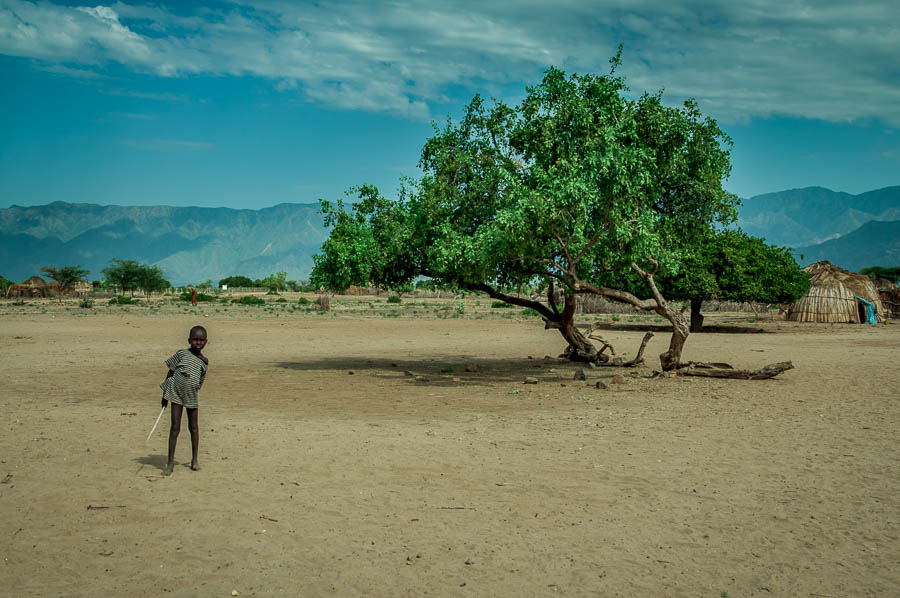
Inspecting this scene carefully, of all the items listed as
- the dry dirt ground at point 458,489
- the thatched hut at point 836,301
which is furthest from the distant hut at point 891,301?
the dry dirt ground at point 458,489

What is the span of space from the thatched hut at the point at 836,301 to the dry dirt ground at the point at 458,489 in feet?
100

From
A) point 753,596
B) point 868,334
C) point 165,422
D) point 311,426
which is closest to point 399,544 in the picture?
point 753,596

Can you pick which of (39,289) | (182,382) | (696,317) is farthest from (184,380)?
(39,289)

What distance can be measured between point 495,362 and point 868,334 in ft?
70.7

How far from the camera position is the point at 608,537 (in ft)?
22.1

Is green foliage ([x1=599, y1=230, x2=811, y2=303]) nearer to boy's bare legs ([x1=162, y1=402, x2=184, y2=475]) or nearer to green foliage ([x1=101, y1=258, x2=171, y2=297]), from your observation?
boy's bare legs ([x1=162, y1=402, x2=184, y2=475])

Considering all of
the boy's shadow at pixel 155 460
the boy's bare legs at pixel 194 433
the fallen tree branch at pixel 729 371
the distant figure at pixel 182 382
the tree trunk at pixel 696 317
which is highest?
the tree trunk at pixel 696 317

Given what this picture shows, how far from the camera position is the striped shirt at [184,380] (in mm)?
8484

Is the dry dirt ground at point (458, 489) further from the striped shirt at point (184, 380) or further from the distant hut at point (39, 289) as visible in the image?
the distant hut at point (39, 289)

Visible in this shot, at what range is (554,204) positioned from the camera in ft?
48.5

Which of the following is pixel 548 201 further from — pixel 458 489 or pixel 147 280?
pixel 147 280

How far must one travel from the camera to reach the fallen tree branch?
56.8ft

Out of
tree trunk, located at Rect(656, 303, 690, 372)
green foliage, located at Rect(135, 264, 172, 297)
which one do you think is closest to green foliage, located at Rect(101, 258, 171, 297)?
green foliage, located at Rect(135, 264, 172, 297)

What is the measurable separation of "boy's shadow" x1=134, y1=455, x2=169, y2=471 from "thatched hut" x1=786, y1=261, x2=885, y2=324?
43621 mm
